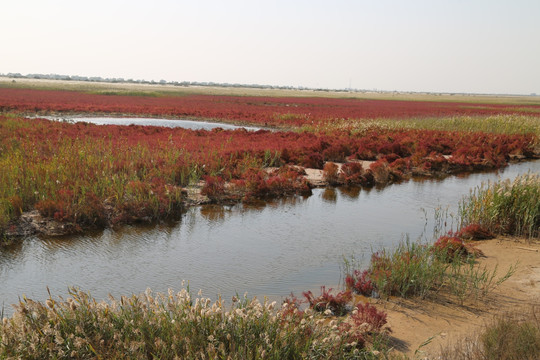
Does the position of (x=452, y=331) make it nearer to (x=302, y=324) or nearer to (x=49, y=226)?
(x=302, y=324)

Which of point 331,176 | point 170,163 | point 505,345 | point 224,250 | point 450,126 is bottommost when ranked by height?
point 224,250

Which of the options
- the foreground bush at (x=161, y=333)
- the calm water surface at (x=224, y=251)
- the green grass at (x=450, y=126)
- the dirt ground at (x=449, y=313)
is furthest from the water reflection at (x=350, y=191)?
the green grass at (x=450, y=126)

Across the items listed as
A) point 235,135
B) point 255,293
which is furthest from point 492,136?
point 255,293

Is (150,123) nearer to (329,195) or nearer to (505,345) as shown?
(329,195)

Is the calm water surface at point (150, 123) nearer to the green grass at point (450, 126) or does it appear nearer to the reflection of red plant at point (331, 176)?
the green grass at point (450, 126)

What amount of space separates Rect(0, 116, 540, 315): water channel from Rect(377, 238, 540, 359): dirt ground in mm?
1457

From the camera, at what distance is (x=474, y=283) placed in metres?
6.48

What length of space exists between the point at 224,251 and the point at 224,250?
6 cm

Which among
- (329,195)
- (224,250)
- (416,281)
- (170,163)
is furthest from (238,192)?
(416,281)

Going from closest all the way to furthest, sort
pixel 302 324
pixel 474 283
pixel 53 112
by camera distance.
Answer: pixel 302 324, pixel 474 283, pixel 53 112

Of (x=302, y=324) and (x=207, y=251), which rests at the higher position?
(x=302, y=324)

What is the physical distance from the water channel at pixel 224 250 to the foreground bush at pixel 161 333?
7.05 feet

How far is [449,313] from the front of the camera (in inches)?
243

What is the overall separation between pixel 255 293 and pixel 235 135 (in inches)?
650
